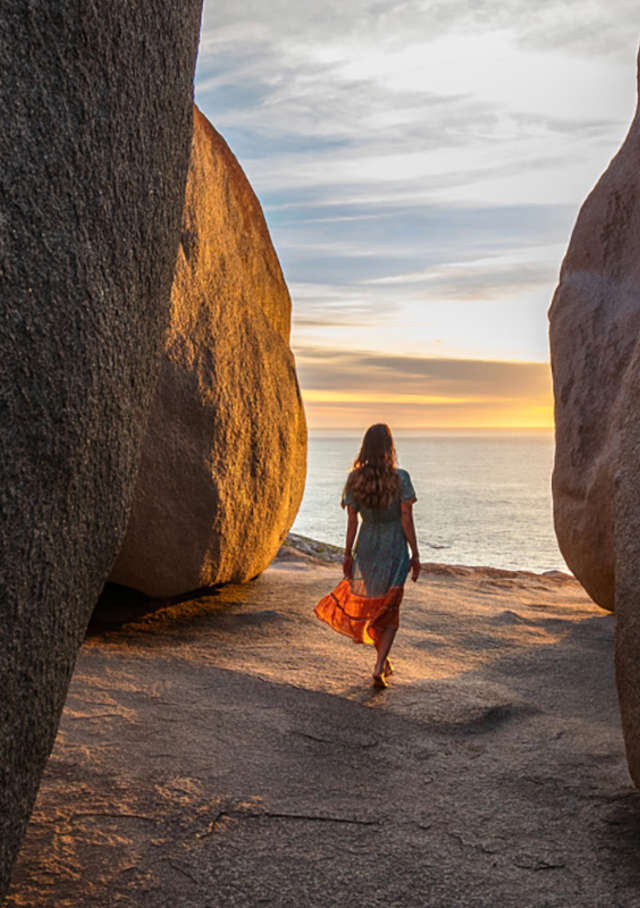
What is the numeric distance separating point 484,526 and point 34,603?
89.7ft

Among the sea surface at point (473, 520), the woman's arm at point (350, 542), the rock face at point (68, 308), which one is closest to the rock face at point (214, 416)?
the woman's arm at point (350, 542)

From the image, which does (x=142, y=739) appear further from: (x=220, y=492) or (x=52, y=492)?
(x=220, y=492)

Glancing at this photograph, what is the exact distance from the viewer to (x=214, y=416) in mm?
6027

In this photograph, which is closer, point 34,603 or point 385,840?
point 34,603

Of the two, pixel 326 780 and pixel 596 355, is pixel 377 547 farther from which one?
pixel 596 355

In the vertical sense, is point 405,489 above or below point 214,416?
below

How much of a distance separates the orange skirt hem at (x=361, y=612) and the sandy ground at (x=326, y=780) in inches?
9.8

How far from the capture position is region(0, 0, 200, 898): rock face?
6.22 ft

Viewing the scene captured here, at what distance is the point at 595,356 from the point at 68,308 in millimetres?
5478

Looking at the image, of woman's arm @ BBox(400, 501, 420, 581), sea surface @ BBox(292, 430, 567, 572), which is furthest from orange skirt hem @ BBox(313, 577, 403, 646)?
sea surface @ BBox(292, 430, 567, 572)

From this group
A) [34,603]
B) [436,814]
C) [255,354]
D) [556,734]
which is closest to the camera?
[34,603]

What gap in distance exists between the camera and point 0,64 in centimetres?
183

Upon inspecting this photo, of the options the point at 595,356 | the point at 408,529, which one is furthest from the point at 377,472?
the point at 595,356

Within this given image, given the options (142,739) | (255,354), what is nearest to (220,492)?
(255,354)
